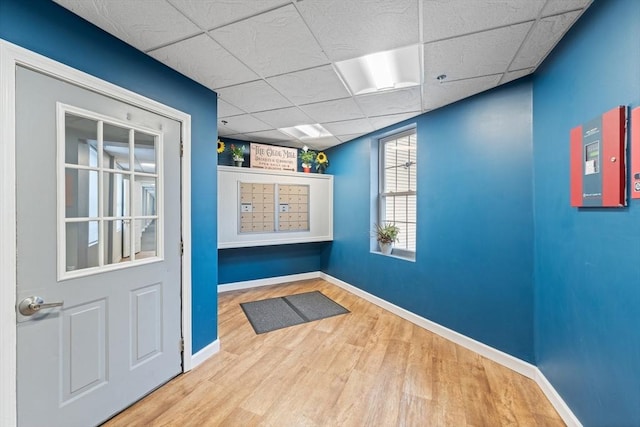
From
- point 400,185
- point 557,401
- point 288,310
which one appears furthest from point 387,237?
point 557,401

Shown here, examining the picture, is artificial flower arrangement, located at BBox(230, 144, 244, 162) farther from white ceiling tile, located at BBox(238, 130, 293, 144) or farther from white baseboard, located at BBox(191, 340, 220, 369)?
white baseboard, located at BBox(191, 340, 220, 369)

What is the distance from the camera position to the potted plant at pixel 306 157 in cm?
449

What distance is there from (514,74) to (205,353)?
357cm

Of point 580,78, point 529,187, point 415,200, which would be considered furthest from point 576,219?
point 415,200

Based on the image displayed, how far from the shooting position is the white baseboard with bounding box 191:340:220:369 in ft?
7.13

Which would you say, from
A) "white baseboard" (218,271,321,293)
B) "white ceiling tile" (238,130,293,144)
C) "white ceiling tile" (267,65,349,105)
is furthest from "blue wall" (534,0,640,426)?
"white baseboard" (218,271,321,293)

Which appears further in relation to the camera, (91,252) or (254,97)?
(254,97)

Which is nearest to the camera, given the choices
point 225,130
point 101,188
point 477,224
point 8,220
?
point 8,220

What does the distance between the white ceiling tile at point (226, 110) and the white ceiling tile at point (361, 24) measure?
1.42 m

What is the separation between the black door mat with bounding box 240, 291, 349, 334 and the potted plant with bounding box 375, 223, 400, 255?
3.30 ft

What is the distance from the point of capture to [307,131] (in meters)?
3.78

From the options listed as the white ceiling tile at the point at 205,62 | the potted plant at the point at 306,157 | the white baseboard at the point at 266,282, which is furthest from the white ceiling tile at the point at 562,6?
the white baseboard at the point at 266,282

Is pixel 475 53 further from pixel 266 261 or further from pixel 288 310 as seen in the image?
pixel 266 261

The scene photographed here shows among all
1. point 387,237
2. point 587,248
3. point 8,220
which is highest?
point 8,220
